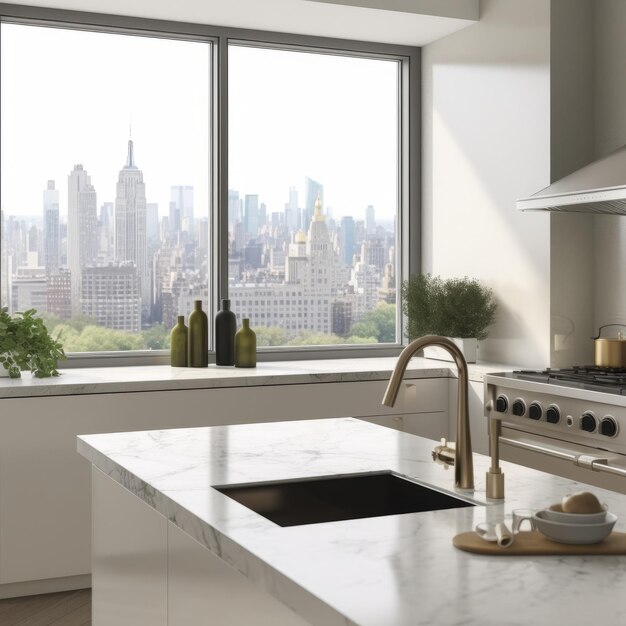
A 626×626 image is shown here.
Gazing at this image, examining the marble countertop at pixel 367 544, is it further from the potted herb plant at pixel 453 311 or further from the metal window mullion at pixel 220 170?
the metal window mullion at pixel 220 170

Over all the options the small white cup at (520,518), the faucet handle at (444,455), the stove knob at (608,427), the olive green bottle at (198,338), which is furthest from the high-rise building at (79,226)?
the small white cup at (520,518)

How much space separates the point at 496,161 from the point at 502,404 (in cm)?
128

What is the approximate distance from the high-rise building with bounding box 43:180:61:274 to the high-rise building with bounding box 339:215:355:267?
4.73 feet

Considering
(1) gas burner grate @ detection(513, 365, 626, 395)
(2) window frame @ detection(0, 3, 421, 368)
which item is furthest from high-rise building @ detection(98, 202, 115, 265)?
(1) gas burner grate @ detection(513, 365, 626, 395)

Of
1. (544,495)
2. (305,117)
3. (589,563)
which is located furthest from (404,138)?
(589,563)

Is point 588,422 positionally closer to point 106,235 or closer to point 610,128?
point 610,128

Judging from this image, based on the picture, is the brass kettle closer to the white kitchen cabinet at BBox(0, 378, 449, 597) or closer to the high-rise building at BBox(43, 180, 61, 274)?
the white kitchen cabinet at BBox(0, 378, 449, 597)

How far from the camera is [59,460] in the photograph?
3508 millimetres

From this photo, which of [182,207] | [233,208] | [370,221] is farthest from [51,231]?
[370,221]

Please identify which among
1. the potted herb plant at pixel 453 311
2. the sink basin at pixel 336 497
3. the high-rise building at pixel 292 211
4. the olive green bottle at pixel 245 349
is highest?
the high-rise building at pixel 292 211

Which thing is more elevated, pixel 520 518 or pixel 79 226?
pixel 79 226

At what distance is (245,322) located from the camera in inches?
165

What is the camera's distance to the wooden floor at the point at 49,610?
10.9 ft

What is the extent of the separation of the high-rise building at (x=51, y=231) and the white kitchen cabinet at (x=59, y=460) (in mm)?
921
